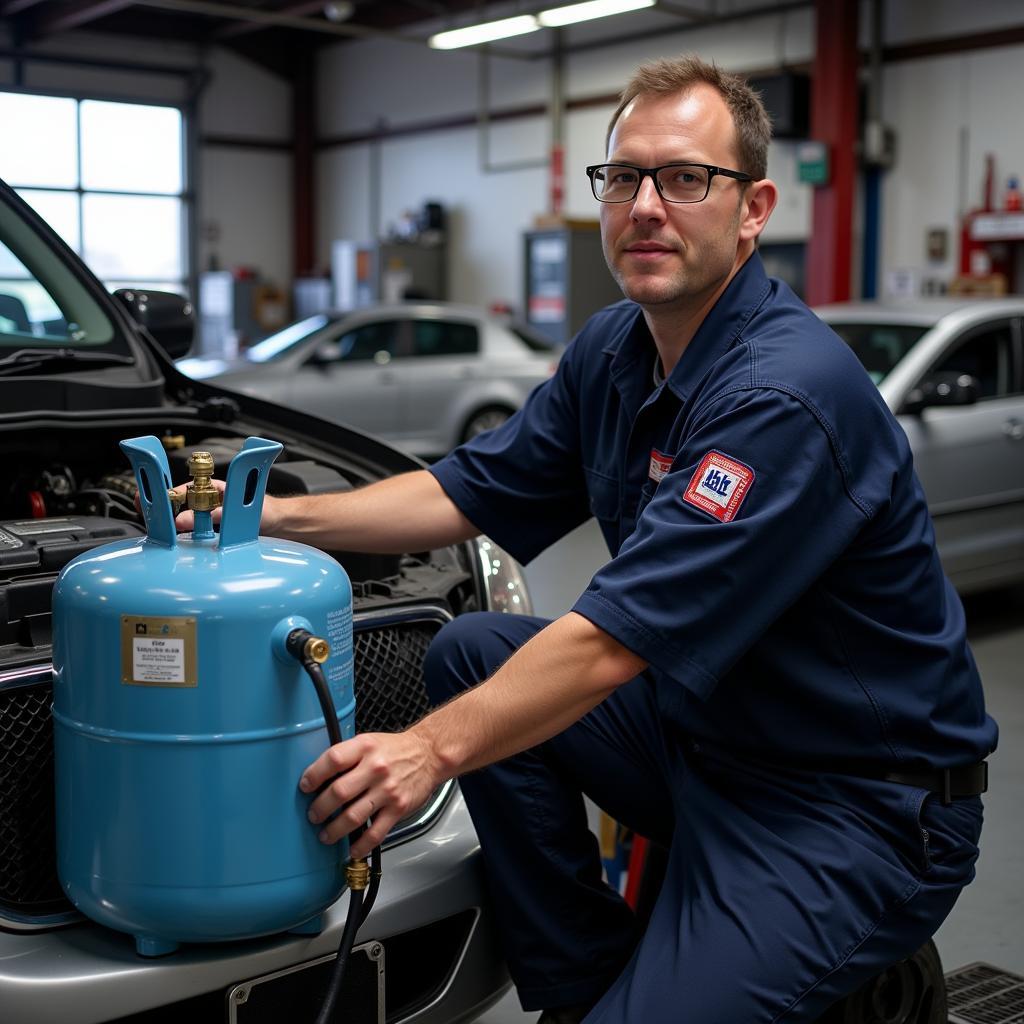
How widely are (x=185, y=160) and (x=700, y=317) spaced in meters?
14.6

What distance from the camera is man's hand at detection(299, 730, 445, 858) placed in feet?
4.39

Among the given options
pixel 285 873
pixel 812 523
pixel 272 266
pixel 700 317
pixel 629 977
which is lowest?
pixel 629 977

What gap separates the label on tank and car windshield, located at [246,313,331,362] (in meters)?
7.07

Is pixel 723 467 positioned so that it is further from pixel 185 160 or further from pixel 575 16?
pixel 185 160

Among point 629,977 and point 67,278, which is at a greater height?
point 67,278

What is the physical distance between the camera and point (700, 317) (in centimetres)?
184

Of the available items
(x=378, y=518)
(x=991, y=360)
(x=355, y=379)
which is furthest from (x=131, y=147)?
(x=378, y=518)

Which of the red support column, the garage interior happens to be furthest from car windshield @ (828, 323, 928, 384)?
the red support column

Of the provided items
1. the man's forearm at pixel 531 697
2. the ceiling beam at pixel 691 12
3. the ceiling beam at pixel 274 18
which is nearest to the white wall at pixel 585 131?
the ceiling beam at pixel 691 12

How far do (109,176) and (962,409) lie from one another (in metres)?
12.0

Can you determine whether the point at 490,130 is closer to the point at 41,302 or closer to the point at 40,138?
the point at 40,138

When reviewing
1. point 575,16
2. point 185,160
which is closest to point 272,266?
point 185,160

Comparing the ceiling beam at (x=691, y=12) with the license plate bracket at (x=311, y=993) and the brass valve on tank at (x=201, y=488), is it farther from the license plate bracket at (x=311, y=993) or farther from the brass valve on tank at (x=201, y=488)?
the license plate bracket at (x=311, y=993)

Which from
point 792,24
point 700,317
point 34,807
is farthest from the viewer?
point 792,24
